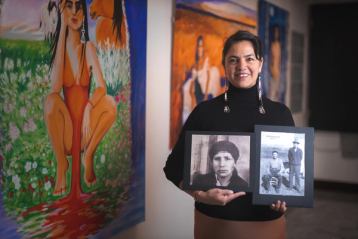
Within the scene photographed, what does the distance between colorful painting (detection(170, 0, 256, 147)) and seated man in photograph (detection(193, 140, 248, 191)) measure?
42.2 inches

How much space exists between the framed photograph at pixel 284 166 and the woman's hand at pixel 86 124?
74 cm

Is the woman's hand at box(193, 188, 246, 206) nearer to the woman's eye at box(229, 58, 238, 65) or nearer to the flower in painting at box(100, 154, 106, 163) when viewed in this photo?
the woman's eye at box(229, 58, 238, 65)

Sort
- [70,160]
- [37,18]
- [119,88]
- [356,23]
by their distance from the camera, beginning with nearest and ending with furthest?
[37,18]
[70,160]
[119,88]
[356,23]

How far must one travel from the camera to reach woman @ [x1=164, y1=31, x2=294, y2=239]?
5.13 ft

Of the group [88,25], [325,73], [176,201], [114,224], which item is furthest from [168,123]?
[325,73]

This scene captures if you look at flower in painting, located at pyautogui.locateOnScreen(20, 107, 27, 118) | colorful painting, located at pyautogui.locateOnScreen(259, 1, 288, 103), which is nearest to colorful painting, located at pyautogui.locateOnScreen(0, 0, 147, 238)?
flower in painting, located at pyautogui.locateOnScreen(20, 107, 27, 118)

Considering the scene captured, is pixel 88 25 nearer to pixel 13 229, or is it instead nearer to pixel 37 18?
pixel 37 18

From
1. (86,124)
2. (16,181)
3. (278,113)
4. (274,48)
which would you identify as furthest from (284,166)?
(274,48)

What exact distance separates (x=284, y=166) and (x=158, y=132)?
1046 mm

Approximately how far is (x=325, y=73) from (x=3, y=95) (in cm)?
448

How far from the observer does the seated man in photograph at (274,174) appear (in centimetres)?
154

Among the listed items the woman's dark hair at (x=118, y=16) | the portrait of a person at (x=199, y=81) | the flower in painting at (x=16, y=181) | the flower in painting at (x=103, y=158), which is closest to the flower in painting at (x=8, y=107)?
the flower in painting at (x=16, y=181)

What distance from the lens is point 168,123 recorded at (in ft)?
8.46

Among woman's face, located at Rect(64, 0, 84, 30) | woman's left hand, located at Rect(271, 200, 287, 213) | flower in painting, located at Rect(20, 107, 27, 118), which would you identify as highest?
woman's face, located at Rect(64, 0, 84, 30)
